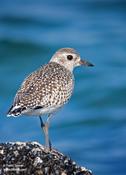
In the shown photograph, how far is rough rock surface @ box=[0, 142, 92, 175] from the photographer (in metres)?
11.7

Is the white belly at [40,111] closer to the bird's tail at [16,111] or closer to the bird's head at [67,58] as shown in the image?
the bird's tail at [16,111]

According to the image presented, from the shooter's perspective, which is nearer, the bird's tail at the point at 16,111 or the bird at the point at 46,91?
the bird's tail at the point at 16,111

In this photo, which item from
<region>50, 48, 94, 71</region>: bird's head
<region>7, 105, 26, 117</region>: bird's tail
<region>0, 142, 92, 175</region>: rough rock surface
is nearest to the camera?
<region>0, 142, 92, 175</region>: rough rock surface

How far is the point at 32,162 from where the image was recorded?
11.8 metres

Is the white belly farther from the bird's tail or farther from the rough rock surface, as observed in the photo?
the rough rock surface

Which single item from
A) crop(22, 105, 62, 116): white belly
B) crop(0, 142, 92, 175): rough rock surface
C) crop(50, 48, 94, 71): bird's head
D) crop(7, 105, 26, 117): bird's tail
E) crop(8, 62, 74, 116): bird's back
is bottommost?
crop(0, 142, 92, 175): rough rock surface

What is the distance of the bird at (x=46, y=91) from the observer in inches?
502

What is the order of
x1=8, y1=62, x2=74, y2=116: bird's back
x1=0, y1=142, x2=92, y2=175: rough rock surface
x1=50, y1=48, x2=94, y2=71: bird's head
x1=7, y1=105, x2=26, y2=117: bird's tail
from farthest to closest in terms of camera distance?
x1=50, y1=48, x2=94, y2=71: bird's head → x1=8, y1=62, x2=74, y2=116: bird's back → x1=7, y1=105, x2=26, y2=117: bird's tail → x1=0, y1=142, x2=92, y2=175: rough rock surface

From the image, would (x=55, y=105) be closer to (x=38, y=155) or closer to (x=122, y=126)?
(x=38, y=155)

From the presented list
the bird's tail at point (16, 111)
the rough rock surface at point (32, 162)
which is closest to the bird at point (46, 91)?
the bird's tail at point (16, 111)

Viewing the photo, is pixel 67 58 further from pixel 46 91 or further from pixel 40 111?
pixel 40 111

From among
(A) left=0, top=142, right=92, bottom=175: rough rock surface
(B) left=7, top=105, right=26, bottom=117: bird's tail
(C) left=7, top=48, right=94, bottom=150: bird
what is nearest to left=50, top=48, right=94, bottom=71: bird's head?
(C) left=7, top=48, right=94, bottom=150: bird

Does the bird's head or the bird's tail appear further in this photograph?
the bird's head

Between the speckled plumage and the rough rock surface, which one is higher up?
the speckled plumage
